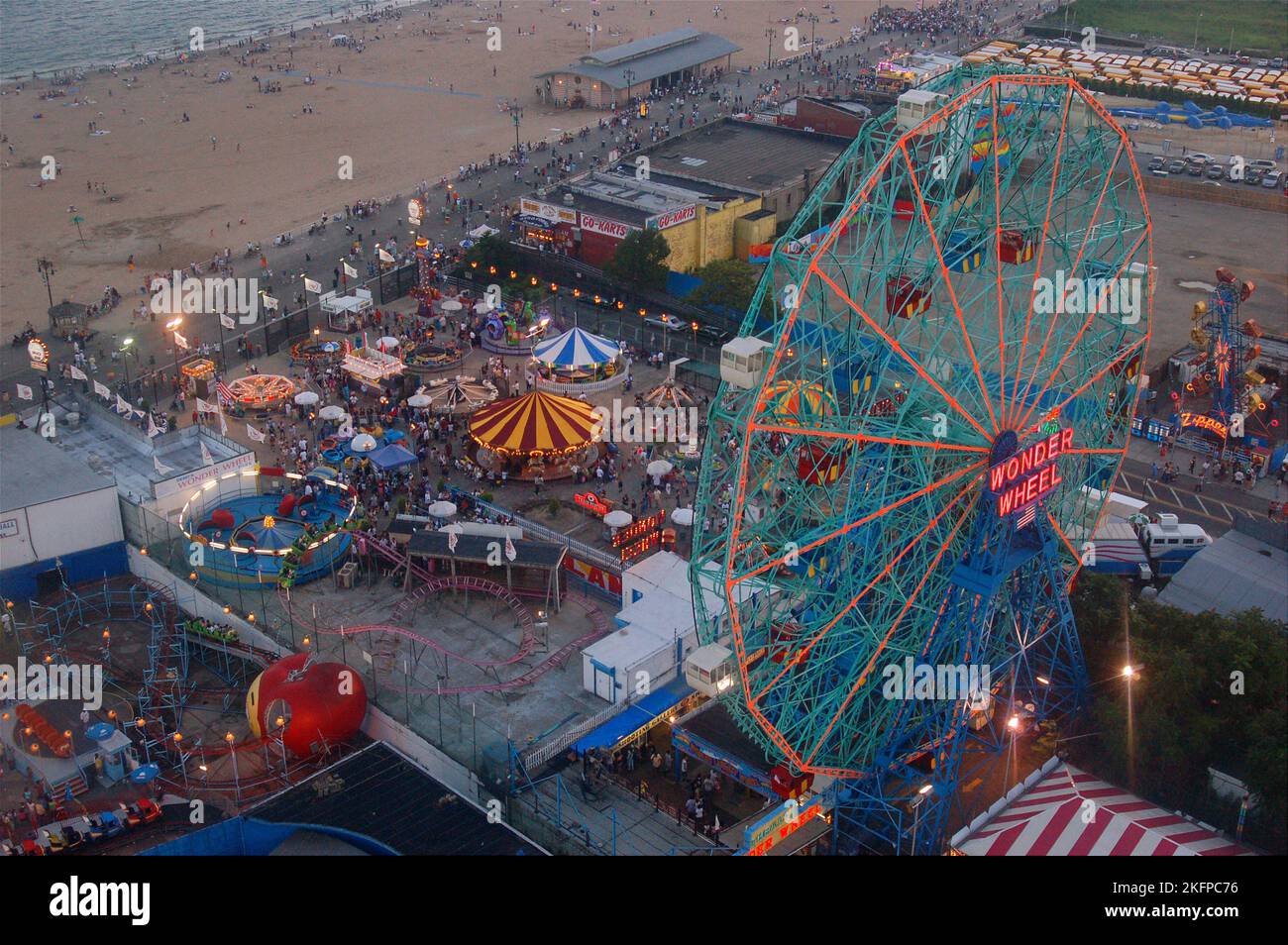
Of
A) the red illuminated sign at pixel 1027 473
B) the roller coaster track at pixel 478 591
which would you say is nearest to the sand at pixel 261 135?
the roller coaster track at pixel 478 591

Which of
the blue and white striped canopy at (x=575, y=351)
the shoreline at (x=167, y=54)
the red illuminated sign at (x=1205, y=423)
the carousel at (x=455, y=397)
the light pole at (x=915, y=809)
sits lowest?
the light pole at (x=915, y=809)

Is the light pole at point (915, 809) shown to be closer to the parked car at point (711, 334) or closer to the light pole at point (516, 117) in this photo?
the parked car at point (711, 334)

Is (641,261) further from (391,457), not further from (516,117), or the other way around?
(516,117)

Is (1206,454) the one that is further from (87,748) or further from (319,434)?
(87,748)

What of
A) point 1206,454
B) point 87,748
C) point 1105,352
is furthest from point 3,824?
point 1206,454

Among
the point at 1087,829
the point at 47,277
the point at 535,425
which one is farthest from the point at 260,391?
the point at 1087,829

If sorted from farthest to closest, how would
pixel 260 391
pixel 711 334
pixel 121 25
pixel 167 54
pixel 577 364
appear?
pixel 121 25 < pixel 167 54 < pixel 711 334 < pixel 577 364 < pixel 260 391

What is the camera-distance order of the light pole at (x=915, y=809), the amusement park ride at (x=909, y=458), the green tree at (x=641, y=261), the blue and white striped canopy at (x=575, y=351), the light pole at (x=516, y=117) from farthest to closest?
the light pole at (x=516, y=117) → the green tree at (x=641, y=261) → the blue and white striped canopy at (x=575, y=351) → the light pole at (x=915, y=809) → the amusement park ride at (x=909, y=458)

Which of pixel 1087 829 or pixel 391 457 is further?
pixel 391 457

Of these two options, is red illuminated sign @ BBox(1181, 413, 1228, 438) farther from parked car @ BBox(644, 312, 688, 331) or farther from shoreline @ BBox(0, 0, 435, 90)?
shoreline @ BBox(0, 0, 435, 90)
